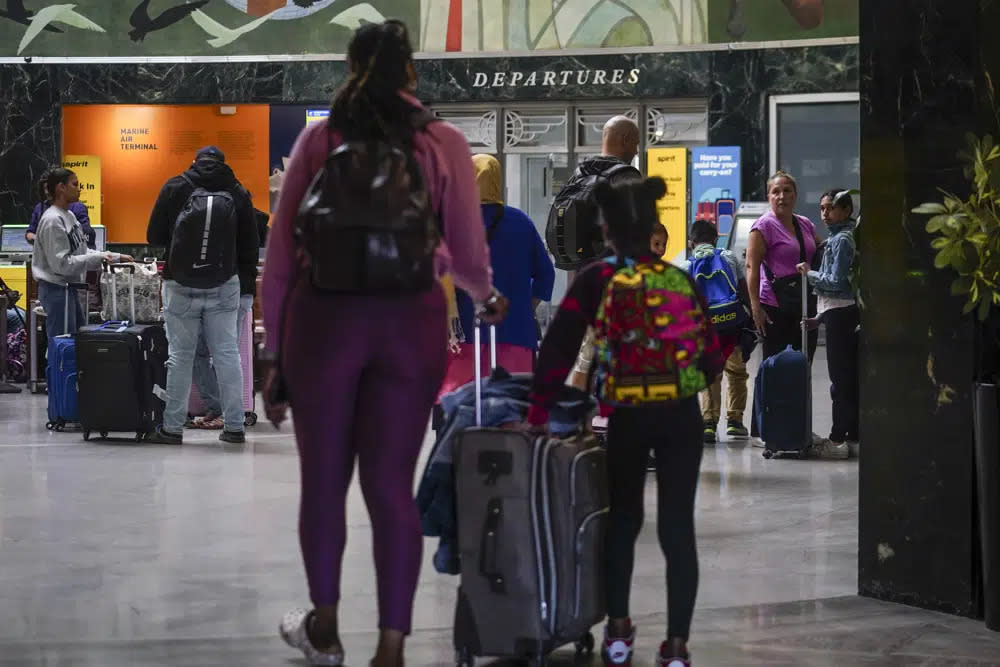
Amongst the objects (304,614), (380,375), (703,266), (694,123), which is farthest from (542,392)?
(694,123)

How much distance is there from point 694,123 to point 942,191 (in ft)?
50.3

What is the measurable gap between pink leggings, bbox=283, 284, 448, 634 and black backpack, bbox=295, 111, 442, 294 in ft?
0.23

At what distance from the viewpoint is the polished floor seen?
15.0ft

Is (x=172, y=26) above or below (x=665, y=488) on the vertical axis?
above

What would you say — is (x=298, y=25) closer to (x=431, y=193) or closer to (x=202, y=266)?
(x=202, y=266)

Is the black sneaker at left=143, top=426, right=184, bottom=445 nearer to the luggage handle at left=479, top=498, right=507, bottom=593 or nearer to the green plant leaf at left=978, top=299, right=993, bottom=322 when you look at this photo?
the luggage handle at left=479, top=498, right=507, bottom=593

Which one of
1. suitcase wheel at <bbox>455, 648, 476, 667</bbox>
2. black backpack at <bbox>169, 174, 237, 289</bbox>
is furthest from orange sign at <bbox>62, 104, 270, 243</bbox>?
suitcase wheel at <bbox>455, 648, 476, 667</bbox>

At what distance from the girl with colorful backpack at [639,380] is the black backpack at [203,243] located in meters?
5.29

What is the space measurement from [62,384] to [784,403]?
461 cm

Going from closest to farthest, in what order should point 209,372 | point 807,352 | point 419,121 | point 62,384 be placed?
point 419,121 → point 807,352 → point 62,384 → point 209,372

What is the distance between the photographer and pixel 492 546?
13.4 ft

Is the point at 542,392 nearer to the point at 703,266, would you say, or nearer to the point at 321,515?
the point at 321,515

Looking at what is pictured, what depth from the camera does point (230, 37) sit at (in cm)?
2061

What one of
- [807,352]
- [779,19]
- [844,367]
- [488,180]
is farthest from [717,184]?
[488,180]
